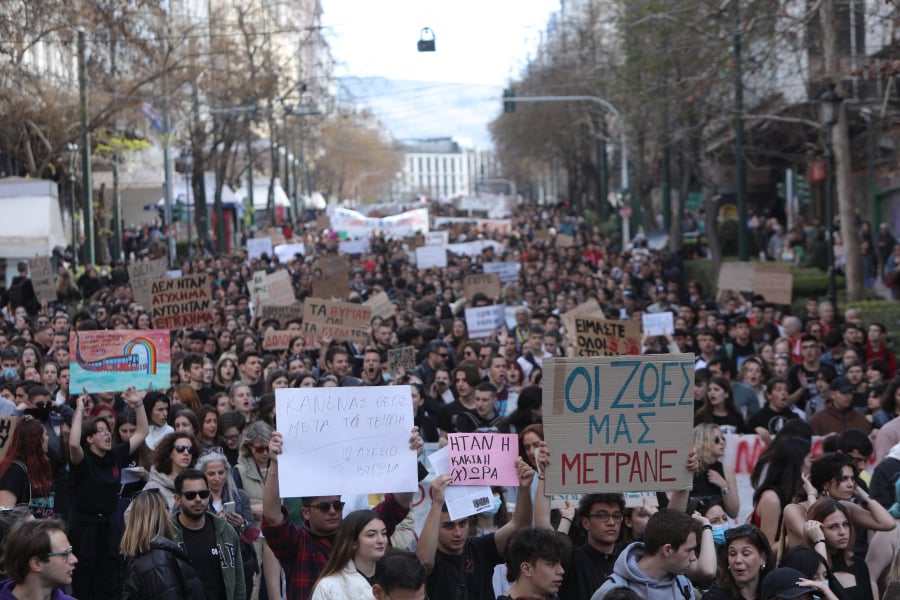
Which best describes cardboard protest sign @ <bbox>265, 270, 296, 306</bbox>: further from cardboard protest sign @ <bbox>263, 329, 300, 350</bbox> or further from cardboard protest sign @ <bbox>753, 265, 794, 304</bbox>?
cardboard protest sign @ <bbox>753, 265, 794, 304</bbox>

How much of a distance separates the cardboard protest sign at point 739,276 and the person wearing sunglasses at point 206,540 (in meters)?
14.8

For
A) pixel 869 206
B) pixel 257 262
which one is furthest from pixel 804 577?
pixel 869 206

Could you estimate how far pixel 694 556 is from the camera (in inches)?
237

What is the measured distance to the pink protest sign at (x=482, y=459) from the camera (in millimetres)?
6867

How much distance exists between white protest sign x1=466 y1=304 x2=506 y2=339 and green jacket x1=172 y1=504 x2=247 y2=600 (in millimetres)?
11000

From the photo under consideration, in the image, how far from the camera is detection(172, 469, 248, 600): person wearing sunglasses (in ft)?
23.2

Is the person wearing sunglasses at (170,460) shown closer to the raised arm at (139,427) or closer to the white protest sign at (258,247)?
the raised arm at (139,427)

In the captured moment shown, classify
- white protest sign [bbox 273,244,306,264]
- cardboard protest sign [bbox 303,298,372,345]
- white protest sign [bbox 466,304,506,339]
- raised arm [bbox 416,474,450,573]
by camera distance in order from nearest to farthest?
1. raised arm [bbox 416,474,450,573]
2. cardboard protest sign [bbox 303,298,372,345]
3. white protest sign [bbox 466,304,506,339]
4. white protest sign [bbox 273,244,306,264]

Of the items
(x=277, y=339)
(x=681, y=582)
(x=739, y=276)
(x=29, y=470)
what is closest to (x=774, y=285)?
(x=739, y=276)

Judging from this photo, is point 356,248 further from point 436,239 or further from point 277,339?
point 277,339

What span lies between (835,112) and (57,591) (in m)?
16.5

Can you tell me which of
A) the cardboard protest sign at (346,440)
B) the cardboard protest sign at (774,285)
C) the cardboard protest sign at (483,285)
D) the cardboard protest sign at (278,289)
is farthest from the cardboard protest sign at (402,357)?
the cardboard protest sign at (483,285)

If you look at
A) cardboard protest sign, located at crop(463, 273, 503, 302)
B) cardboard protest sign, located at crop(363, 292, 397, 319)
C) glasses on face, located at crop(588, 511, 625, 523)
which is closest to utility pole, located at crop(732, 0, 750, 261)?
cardboard protest sign, located at crop(463, 273, 503, 302)

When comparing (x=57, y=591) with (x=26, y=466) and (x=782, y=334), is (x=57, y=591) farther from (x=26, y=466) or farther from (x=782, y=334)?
(x=782, y=334)
